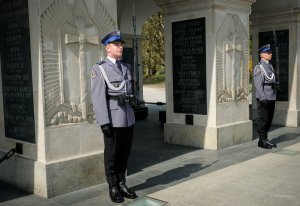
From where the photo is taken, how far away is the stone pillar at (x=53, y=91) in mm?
4594

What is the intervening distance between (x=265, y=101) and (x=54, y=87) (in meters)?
4.04

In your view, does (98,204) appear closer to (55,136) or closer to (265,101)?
(55,136)

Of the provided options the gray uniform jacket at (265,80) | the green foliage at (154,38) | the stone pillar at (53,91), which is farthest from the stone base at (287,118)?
the green foliage at (154,38)

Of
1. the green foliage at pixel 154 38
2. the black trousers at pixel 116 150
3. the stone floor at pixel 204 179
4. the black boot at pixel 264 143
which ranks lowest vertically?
the stone floor at pixel 204 179

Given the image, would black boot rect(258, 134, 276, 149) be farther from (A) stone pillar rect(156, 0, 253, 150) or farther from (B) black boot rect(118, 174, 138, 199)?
(B) black boot rect(118, 174, 138, 199)

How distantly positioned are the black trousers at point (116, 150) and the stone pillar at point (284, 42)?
249 inches

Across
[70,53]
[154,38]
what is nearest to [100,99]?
[70,53]

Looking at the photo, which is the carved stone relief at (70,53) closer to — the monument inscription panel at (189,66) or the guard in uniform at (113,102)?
the guard in uniform at (113,102)

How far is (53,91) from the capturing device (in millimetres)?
4656

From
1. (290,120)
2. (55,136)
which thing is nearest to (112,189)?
(55,136)

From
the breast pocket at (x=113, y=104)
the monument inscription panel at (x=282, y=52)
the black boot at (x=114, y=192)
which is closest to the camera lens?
the breast pocket at (x=113, y=104)

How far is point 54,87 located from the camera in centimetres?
466

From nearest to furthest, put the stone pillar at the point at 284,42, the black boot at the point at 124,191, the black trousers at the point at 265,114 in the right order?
the black boot at the point at 124,191, the black trousers at the point at 265,114, the stone pillar at the point at 284,42

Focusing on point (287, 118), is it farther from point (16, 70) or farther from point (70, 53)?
point (16, 70)
